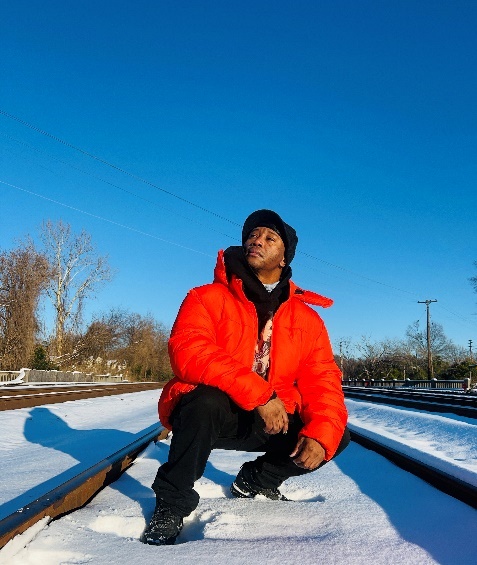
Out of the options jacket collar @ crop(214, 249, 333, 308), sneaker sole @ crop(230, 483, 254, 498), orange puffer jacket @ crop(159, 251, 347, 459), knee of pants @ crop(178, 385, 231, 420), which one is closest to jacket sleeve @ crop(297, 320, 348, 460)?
orange puffer jacket @ crop(159, 251, 347, 459)

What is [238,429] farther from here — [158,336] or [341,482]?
[158,336]

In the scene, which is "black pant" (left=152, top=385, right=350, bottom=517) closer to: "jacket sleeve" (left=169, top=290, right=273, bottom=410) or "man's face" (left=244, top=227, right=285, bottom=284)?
"jacket sleeve" (left=169, top=290, right=273, bottom=410)

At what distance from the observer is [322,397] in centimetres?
265

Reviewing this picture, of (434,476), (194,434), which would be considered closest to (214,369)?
(194,434)

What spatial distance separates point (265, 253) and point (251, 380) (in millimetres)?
735

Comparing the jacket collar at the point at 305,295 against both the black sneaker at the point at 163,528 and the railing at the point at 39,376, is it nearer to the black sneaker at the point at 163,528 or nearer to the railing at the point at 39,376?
the black sneaker at the point at 163,528

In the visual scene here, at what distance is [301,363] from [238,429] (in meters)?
0.45

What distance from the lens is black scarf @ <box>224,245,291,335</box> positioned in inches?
105

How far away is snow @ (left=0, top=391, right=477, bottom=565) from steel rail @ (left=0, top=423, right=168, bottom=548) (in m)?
0.04

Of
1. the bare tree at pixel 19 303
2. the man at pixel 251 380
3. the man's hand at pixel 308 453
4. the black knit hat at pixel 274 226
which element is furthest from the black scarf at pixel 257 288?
the bare tree at pixel 19 303

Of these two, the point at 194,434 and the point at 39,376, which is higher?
the point at 39,376

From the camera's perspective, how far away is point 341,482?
3320 mm

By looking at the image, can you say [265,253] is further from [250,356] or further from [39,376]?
[39,376]

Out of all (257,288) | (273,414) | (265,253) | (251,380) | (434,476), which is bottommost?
(434,476)
